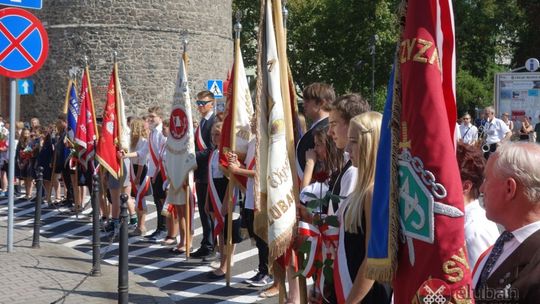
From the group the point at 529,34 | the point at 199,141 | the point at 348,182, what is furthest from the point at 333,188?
the point at 529,34

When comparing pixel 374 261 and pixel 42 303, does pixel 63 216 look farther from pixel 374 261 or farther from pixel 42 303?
pixel 374 261

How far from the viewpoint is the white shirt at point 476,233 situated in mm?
4035

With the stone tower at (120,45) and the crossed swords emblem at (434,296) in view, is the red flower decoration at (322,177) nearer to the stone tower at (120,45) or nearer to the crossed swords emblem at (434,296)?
the crossed swords emblem at (434,296)

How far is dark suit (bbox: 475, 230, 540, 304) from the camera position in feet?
8.50

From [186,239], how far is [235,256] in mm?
841

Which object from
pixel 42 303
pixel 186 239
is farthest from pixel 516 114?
pixel 42 303

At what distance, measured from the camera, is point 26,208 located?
1780cm

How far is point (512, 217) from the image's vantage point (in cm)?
289

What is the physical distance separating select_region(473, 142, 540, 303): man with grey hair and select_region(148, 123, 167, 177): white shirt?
9.74 meters

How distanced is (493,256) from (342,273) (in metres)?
1.46

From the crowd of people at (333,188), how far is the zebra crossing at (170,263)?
226 mm

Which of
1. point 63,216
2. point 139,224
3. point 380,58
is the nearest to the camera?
point 139,224

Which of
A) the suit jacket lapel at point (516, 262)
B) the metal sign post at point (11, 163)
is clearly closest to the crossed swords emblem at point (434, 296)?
the suit jacket lapel at point (516, 262)

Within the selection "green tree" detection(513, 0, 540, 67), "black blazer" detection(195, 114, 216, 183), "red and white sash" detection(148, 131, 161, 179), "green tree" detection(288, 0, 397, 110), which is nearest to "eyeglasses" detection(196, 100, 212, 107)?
"black blazer" detection(195, 114, 216, 183)
